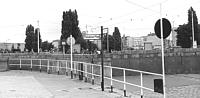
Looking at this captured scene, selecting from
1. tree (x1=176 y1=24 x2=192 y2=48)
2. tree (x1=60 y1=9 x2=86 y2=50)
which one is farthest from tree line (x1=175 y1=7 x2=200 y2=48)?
tree (x1=60 y1=9 x2=86 y2=50)

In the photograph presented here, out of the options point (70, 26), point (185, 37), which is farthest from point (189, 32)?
point (70, 26)

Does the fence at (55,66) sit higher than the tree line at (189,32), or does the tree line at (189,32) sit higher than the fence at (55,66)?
the tree line at (189,32)

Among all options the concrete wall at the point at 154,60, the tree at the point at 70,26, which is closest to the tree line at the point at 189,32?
the tree at the point at 70,26

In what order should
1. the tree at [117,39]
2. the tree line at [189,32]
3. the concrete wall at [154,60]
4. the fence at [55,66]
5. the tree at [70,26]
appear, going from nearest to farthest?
the fence at [55,66]
the concrete wall at [154,60]
the tree at [70,26]
the tree line at [189,32]
the tree at [117,39]

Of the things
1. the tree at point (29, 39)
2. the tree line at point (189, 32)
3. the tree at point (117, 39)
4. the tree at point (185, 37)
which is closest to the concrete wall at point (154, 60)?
the tree line at point (189, 32)

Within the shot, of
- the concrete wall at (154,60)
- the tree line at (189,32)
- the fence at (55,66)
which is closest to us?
the fence at (55,66)

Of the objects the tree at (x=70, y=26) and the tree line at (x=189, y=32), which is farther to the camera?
the tree line at (x=189, y=32)

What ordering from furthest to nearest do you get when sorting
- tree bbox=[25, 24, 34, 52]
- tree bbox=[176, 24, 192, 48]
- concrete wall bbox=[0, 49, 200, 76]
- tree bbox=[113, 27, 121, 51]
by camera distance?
tree bbox=[113, 27, 121, 51] → tree bbox=[25, 24, 34, 52] → tree bbox=[176, 24, 192, 48] → concrete wall bbox=[0, 49, 200, 76]

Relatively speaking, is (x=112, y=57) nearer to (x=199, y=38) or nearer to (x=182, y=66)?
(x=182, y=66)

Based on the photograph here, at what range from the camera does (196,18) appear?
5391 centimetres

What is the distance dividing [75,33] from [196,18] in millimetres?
24534

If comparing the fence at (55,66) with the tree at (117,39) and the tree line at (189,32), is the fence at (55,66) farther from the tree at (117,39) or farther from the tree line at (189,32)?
the tree at (117,39)

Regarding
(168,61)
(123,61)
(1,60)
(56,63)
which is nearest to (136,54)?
(123,61)

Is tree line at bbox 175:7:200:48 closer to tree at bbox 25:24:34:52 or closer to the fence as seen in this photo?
tree at bbox 25:24:34:52
